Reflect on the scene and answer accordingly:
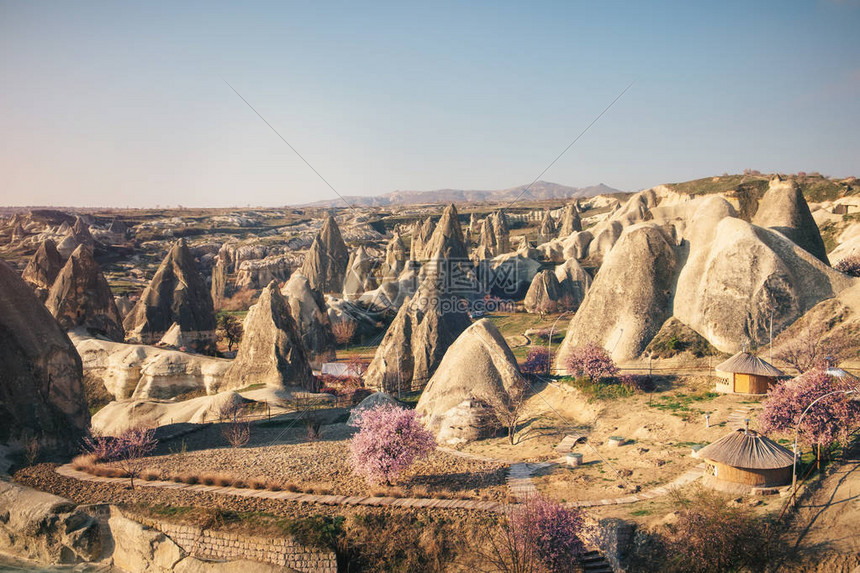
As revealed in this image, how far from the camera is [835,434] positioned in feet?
61.1

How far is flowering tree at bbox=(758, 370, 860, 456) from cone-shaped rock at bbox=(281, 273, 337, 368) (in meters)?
31.1

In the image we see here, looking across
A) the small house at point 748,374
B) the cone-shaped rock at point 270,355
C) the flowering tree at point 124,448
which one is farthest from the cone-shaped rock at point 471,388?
the flowering tree at point 124,448

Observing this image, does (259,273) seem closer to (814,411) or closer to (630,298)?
(630,298)

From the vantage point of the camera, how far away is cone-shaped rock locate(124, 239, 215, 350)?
167ft

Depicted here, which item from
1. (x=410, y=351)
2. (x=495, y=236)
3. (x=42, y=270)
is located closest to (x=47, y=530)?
(x=410, y=351)

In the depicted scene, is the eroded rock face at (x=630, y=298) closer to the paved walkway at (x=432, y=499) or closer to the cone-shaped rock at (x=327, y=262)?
the paved walkway at (x=432, y=499)

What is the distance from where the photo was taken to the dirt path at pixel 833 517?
599 inches

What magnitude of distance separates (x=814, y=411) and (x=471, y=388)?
13984mm

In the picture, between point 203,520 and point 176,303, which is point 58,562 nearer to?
point 203,520

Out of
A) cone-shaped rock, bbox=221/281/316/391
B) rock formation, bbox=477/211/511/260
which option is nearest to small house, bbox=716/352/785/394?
cone-shaped rock, bbox=221/281/316/391

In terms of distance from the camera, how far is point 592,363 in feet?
97.4

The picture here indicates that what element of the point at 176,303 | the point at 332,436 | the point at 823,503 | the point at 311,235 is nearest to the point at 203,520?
the point at 332,436

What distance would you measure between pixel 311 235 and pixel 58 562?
134320mm

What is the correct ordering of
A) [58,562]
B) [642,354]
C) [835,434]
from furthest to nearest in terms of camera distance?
[642,354]
[58,562]
[835,434]
